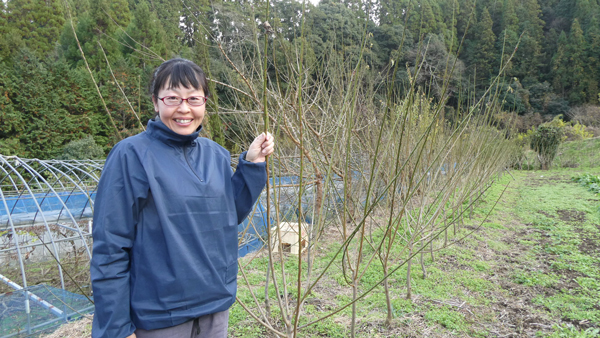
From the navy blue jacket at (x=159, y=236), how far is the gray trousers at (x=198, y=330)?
4 cm

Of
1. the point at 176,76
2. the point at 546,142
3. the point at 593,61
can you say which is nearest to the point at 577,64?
the point at 593,61

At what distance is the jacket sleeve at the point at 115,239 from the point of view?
97 cm

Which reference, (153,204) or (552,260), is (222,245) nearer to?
(153,204)

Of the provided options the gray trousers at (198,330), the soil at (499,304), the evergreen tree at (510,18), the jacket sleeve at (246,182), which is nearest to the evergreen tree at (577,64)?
the evergreen tree at (510,18)

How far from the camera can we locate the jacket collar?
3.69 feet

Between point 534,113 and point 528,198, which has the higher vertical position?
point 534,113

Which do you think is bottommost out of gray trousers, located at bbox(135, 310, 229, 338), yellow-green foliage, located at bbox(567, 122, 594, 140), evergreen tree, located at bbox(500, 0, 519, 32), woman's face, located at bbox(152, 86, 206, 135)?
yellow-green foliage, located at bbox(567, 122, 594, 140)

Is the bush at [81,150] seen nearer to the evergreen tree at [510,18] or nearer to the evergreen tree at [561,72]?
the evergreen tree at [510,18]

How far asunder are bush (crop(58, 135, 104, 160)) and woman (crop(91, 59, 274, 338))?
12679 millimetres

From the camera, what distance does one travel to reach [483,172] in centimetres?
494

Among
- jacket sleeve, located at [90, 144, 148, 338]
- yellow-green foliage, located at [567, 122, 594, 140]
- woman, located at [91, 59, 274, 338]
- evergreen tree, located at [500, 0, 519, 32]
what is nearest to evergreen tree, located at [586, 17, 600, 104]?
yellow-green foliage, located at [567, 122, 594, 140]

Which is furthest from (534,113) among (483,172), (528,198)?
(483,172)

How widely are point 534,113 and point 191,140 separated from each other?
24.1 m

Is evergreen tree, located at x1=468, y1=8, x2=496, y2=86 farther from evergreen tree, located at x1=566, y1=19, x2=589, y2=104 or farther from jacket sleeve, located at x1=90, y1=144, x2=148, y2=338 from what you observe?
evergreen tree, located at x1=566, y1=19, x2=589, y2=104
